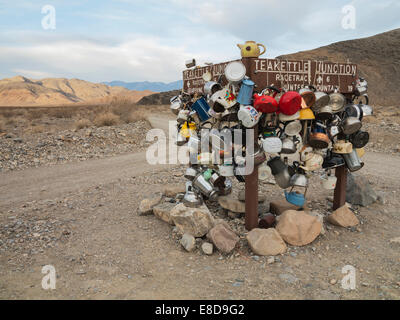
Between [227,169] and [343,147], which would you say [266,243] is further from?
[343,147]

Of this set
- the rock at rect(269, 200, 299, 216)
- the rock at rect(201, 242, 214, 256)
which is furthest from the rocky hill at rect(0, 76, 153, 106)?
the rock at rect(201, 242, 214, 256)

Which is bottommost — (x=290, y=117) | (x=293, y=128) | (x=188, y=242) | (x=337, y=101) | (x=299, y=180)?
(x=188, y=242)

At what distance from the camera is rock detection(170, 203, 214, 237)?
11.3ft

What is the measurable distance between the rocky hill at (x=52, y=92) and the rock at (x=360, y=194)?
4507 centimetres

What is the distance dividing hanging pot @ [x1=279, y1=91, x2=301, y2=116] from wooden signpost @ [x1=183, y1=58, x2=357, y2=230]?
31 centimetres

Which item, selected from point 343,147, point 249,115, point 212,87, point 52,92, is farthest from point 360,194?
point 52,92

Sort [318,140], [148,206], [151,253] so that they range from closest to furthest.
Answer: [151,253]
[318,140]
[148,206]

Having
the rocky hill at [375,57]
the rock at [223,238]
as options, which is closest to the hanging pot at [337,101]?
the rock at [223,238]

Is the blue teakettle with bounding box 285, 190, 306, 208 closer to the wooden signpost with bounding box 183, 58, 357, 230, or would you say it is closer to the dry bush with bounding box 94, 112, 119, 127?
the wooden signpost with bounding box 183, 58, 357, 230

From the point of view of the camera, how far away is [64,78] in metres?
102

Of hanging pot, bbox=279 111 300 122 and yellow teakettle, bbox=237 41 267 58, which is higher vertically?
yellow teakettle, bbox=237 41 267 58

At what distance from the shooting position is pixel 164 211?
3971mm

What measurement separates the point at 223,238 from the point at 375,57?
140 feet
